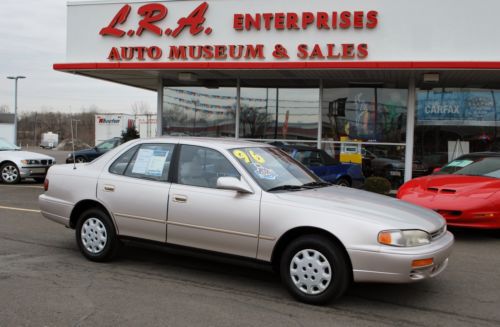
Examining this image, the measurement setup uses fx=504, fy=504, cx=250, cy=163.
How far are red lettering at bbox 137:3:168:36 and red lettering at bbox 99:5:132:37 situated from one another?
0.38 meters

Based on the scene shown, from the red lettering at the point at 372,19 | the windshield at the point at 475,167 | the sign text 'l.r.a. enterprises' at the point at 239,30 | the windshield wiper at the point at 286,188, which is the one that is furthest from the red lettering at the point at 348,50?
the windshield wiper at the point at 286,188

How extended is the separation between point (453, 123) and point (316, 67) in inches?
187

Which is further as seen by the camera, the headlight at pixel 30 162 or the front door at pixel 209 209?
the headlight at pixel 30 162

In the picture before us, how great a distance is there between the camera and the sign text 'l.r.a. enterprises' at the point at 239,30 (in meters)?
12.3

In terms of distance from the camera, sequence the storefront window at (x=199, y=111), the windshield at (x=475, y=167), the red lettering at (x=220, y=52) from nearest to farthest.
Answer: the windshield at (x=475, y=167) < the red lettering at (x=220, y=52) < the storefront window at (x=199, y=111)

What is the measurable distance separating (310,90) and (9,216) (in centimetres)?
890

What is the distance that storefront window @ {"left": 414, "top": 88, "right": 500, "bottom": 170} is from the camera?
14070 millimetres

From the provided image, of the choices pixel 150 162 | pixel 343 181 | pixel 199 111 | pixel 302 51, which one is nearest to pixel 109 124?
pixel 199 111

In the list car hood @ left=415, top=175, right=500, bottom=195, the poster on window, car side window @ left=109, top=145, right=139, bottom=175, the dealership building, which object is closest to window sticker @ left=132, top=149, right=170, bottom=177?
car side window @ left=109, top=145, right=139, bottom=175

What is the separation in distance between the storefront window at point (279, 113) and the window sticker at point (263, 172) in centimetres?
960

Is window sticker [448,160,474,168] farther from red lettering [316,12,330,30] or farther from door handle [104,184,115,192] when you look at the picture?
door handle [104,184,115,192]

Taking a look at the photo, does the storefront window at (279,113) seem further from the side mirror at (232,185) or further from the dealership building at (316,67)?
the side mirror at (232,185)

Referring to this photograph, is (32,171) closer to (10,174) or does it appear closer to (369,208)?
(10,174)

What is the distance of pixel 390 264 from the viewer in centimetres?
421
